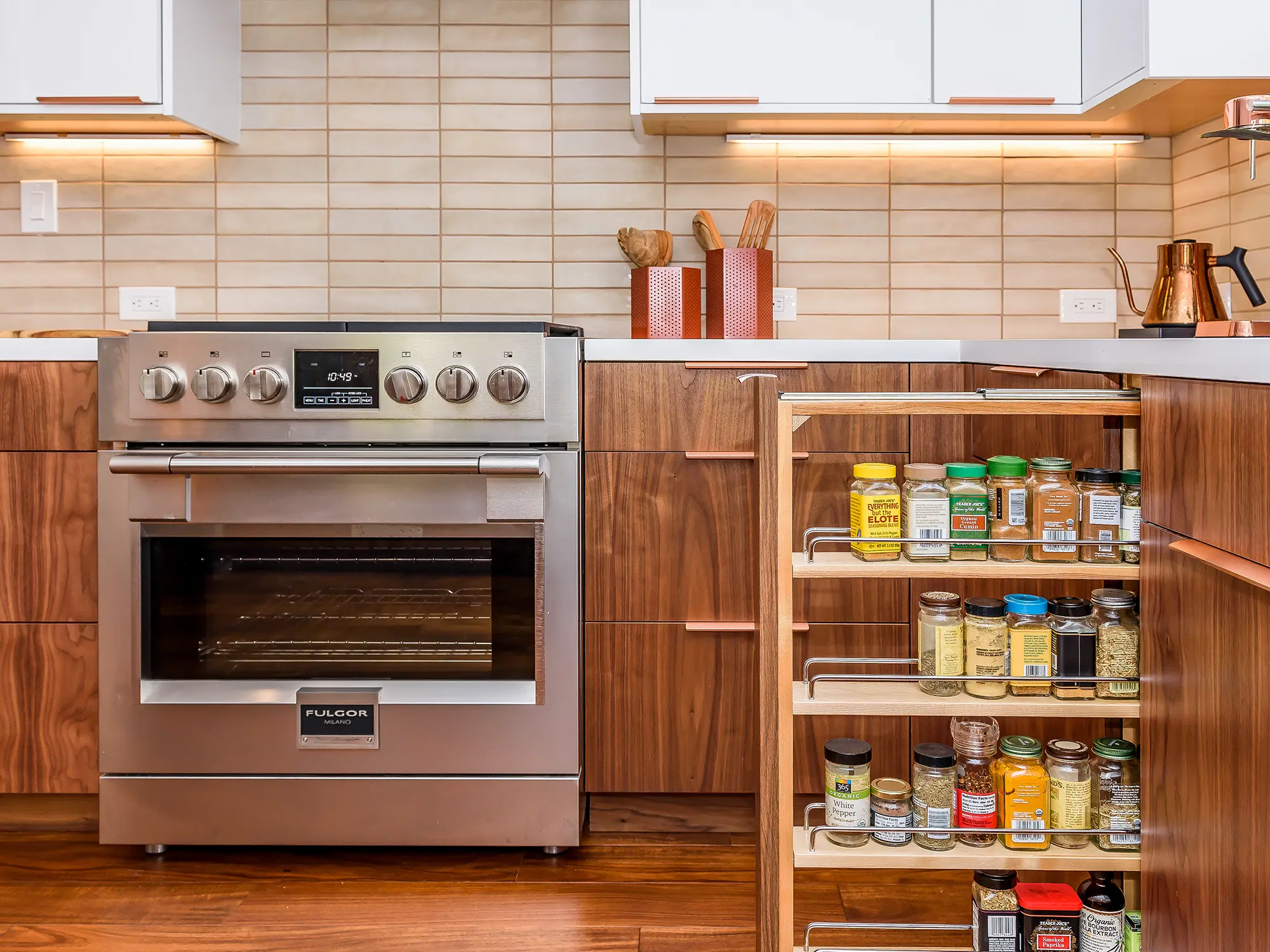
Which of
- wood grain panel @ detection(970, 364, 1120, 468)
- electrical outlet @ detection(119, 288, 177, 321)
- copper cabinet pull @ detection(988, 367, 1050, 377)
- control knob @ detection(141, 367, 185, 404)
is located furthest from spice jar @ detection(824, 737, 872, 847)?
electrical outlet @ detection(119, 288, 177, 321)

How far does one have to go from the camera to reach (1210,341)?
979 mm

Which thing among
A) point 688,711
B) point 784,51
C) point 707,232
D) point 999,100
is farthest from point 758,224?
point 688,711

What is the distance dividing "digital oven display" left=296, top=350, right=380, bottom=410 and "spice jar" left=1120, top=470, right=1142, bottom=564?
4.05 ft

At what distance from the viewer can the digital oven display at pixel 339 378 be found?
1.91 metres

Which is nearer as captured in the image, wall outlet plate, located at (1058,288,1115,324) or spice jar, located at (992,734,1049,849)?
spice jar, located at (992,734,1049,849)

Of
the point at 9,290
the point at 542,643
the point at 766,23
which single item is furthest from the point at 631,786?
the point at 9,290

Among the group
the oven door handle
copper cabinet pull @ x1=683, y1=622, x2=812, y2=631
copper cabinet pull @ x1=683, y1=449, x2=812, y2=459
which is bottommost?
copper cabinet pull @ x1=683, y1=622, x2=812, y2=631

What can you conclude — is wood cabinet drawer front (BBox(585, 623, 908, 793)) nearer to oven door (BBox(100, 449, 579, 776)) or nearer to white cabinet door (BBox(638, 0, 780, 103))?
oven door (BBox(100, 449, 579, 776))

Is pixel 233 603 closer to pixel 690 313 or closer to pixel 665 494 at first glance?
pixel 665 494

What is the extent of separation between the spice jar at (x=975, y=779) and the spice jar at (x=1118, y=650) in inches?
5.4

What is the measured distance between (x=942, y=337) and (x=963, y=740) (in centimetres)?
153

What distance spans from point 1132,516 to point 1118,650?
0.48 feet

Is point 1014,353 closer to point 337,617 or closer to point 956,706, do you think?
point 956,706

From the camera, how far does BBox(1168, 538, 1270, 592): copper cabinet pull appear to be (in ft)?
2.82
